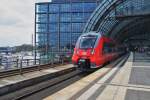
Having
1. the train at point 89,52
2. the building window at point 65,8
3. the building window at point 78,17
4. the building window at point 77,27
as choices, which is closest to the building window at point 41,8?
the building window at point 65,8

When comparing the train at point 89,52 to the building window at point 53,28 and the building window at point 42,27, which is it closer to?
the building window at point 53,28

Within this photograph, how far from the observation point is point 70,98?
11008 millimetres

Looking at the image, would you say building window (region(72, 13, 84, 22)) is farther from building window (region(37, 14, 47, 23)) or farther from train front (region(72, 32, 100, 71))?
train front (region(72, 32, 100, 71))

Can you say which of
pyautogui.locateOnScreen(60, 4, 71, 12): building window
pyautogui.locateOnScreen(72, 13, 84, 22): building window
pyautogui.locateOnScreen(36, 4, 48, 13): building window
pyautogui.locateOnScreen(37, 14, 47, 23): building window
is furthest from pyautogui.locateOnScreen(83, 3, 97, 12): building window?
pyautogui.locateOnScreen(36, 4, 48, 13): building window

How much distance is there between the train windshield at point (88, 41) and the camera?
24.5 meters

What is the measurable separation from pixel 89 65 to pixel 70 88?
10.6m

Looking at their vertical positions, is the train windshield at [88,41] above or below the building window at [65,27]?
below

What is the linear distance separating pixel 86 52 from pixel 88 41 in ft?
4.23

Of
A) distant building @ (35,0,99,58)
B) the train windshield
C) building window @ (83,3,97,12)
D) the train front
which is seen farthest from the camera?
building window @ (83,3,97,12)

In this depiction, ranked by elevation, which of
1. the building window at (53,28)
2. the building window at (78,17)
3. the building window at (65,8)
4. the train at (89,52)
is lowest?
the train at (89,52)

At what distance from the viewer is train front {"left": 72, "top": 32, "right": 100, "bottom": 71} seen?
2369cm

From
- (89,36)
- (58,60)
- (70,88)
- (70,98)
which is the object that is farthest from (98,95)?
(58,60)

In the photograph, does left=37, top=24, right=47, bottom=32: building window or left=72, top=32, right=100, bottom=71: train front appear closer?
left=72, top=32, right=100, bottom=71: train front

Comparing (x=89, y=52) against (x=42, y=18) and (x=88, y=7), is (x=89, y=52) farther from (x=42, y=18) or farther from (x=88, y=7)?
(x=42, y=18)
